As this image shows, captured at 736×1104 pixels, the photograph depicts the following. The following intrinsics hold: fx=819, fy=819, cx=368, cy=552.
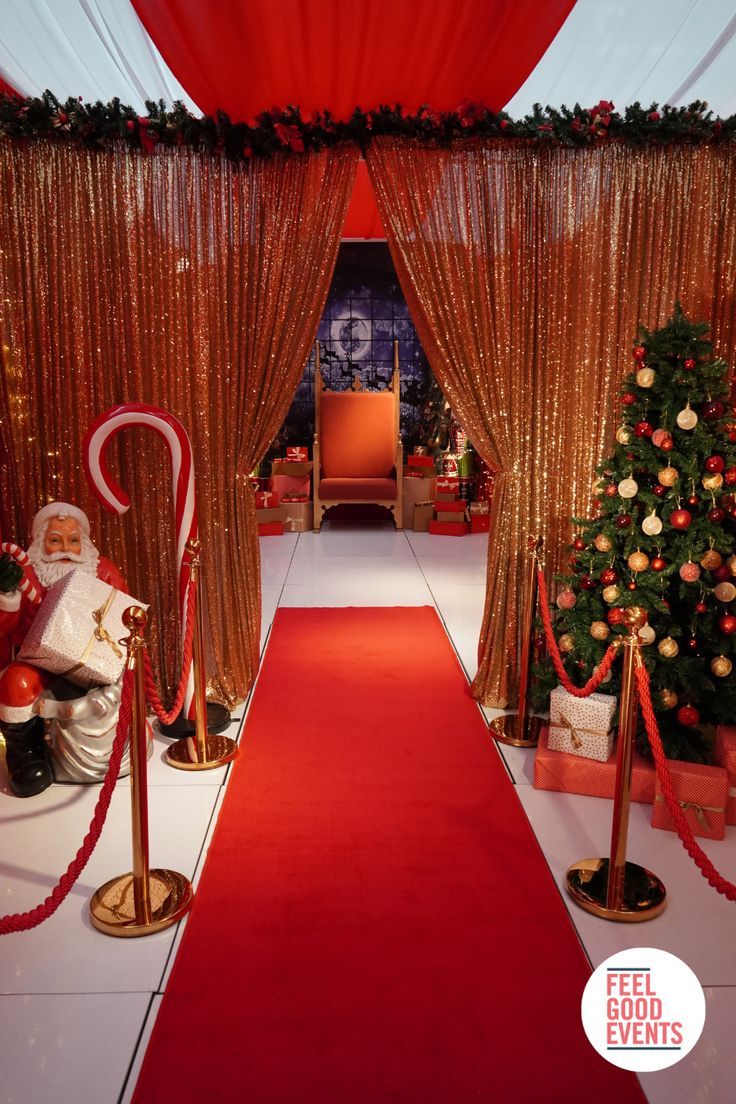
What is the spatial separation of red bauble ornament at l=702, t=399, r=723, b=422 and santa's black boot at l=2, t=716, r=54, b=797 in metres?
2.83

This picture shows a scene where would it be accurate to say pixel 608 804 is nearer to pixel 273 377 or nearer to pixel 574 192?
pixel 273 377

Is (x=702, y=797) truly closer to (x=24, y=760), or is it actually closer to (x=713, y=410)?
(x=713, y=410)

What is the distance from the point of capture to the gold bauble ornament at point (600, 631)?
10.9 ft

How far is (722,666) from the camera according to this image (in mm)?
3078

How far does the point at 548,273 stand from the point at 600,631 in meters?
1.63

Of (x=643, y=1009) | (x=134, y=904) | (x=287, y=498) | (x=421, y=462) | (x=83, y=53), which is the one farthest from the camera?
(x=421, y=462)

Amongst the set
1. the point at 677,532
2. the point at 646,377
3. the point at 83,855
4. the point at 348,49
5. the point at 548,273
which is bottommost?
the point at 83,855

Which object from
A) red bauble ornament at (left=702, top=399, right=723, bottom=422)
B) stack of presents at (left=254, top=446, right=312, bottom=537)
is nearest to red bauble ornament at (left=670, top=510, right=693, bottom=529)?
red bauble ornament at (left=702, top=399, right=723, bottom=422)

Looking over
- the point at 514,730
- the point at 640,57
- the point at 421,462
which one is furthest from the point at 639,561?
the point at 421,462

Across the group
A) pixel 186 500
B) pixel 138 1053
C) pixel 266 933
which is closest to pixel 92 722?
pixel 186 500

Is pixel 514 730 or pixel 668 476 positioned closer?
pixel 668 476

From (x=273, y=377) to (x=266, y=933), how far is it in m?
2.40

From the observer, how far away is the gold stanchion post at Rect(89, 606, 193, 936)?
2324 mm

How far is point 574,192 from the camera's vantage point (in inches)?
143
